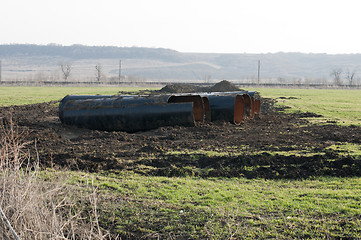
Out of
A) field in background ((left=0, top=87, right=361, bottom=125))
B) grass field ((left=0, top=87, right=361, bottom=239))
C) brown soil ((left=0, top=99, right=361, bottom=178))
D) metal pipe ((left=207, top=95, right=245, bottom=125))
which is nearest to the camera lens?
grass field ((left=0, top=87, right=361, bottom=239))

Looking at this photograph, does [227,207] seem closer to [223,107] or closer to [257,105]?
[223,107]

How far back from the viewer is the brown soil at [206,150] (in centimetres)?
1005

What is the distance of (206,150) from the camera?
1210cm

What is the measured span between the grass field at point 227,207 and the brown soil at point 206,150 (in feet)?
1.97

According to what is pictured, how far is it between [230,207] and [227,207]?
0.06 metres

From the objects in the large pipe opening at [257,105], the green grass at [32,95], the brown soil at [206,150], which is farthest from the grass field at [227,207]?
the green grass at [32,95]

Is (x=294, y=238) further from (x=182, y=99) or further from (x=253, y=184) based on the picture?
(x=182, y=99)

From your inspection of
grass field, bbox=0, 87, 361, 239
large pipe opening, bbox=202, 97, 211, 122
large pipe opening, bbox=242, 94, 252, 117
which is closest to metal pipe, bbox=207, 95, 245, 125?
large pipe opening, bbox=202, 97, 211, 122

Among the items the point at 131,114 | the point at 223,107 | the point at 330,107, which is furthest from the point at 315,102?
the point at 131,114

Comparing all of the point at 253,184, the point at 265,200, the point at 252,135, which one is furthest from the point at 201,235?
the point at 252,135

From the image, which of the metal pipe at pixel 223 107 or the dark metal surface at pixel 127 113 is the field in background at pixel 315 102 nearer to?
the metal pipe at pixel 223 107

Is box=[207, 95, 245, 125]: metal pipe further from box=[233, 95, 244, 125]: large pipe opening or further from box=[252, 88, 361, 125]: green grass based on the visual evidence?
box=[252, 88, 361, 125]: green grass

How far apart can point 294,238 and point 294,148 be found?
6.34 m

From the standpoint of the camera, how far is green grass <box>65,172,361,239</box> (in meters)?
6.62
